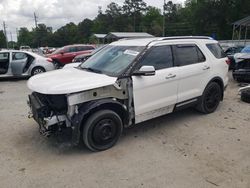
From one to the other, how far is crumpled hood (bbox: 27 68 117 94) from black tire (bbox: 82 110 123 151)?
19.1 inches

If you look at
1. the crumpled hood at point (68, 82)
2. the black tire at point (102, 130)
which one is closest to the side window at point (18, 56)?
the crumpled hood at point (68, 82)

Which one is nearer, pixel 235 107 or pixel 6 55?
pixel 235 107

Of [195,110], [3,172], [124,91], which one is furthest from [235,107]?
[3,172]

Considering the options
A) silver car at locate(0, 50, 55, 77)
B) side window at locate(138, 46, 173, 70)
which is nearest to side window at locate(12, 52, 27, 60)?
silver car at locate(0, 50, 55, 77)

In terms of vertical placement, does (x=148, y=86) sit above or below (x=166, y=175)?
above

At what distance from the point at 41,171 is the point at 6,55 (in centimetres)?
926

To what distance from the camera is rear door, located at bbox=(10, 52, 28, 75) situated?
11570mm

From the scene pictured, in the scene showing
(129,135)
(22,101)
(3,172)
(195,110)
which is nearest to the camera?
(3,172)

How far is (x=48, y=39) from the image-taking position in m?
93.4

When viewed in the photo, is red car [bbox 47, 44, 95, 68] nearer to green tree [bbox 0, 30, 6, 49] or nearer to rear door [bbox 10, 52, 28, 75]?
rear door [bbox 10, 52, 28, 75]

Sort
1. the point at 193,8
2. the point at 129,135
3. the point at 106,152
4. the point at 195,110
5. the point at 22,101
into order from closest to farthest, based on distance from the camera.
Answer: the point at 106,152 → the point at 129,135 → the point at 195,110 → the point at 22,101 → the point at 193,8

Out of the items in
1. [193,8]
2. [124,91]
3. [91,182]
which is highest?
[193,8]

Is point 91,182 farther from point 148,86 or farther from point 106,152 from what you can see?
point 148,86

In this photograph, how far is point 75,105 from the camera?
406cm
